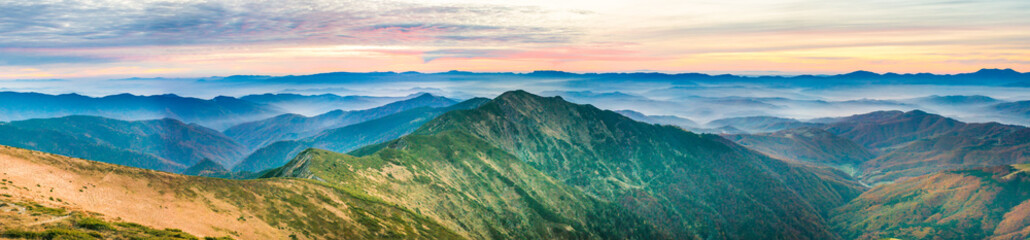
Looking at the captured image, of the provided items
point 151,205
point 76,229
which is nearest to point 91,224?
point 76,229

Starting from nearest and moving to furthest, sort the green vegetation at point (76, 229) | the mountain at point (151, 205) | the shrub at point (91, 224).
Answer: the green vegetation at point (76, 229) → the shrub at point (91, 224) → the mountain at point (151, 205)

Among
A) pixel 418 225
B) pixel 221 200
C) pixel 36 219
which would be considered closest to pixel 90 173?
pixel 221 200

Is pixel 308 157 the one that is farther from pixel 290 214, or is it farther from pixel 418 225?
pixel 290 214

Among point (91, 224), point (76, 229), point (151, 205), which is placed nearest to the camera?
point (76, 229)

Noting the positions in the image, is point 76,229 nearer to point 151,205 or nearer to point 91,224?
point 91,224

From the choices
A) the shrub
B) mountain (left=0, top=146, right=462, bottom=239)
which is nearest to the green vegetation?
the shrub

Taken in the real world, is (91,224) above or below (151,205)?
above

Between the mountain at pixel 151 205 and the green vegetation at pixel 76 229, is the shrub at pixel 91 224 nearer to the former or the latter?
the green vegetation at pixel 76 229

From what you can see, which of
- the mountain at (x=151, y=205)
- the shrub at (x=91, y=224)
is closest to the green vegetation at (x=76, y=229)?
the shrub at (x=91, y=224)

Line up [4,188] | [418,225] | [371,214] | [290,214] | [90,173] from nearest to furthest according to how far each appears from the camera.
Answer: [4,188] → [90,173] → [290,214] → [371,214] → [418,225]
